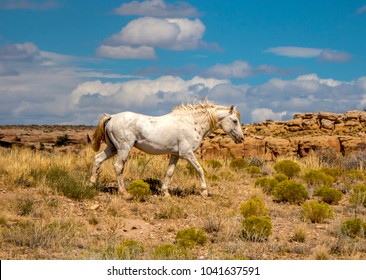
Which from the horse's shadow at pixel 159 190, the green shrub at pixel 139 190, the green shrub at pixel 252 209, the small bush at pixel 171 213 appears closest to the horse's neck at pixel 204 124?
the horse's shadow at pixel 159 190

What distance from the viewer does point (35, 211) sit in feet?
40.2

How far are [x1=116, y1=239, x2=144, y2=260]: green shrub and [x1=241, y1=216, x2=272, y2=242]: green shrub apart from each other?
227 cm

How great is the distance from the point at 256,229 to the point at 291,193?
4555mm

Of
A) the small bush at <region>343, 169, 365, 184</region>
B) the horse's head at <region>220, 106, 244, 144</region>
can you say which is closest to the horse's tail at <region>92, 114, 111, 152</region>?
the horse's head at <region>220, 106, 244, 144</region>

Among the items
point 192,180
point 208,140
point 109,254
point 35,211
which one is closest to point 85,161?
point 192,180

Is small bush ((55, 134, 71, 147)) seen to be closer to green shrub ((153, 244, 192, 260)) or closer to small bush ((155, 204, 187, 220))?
small bush ((155, 204, 187, 220))

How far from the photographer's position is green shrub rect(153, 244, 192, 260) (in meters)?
8.96

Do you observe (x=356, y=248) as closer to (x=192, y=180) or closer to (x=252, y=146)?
(x=192, y=180)

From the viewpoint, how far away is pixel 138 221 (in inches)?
483

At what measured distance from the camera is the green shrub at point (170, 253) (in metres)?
8.96

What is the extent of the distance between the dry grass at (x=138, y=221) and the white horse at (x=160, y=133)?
929mm

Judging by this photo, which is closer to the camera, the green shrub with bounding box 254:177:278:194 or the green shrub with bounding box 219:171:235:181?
the green shrub with bounding box 254:177:278:194

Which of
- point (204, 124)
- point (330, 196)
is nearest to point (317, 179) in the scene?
point (330, 196)

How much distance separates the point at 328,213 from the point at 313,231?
52.4 inches
